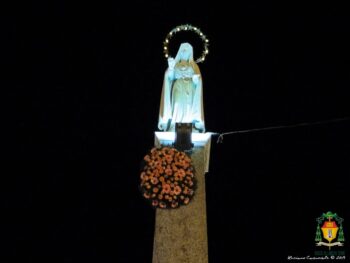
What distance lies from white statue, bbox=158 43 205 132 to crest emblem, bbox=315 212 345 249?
34.5 feet

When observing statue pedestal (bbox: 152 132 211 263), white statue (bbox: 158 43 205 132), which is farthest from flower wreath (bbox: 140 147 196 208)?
white statue (bbox: 158 43 205 132)

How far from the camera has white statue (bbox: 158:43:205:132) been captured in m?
5.89

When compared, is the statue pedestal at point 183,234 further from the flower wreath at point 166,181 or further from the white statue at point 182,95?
the white statue at point 182,95

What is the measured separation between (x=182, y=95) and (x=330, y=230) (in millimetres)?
11116

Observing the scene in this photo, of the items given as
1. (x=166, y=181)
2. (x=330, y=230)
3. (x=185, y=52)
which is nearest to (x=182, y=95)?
(x=185, y=52)

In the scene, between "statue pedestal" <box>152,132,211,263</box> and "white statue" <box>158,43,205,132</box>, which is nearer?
"statue pedestal" <box>152,132,211,263</box>

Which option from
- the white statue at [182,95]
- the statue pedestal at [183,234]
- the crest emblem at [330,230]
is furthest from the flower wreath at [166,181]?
the crest emblem at [330,230]

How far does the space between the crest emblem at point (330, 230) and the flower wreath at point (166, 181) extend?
37.8ft

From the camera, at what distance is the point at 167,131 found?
5828 mm

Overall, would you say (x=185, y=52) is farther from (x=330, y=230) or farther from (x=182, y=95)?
(x=330, y=230)

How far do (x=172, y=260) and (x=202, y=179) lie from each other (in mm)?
1115

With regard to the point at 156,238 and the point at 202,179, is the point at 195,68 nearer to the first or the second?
the point at 202,179

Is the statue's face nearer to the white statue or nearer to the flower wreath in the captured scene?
the white statue

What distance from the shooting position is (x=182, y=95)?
236 inches
